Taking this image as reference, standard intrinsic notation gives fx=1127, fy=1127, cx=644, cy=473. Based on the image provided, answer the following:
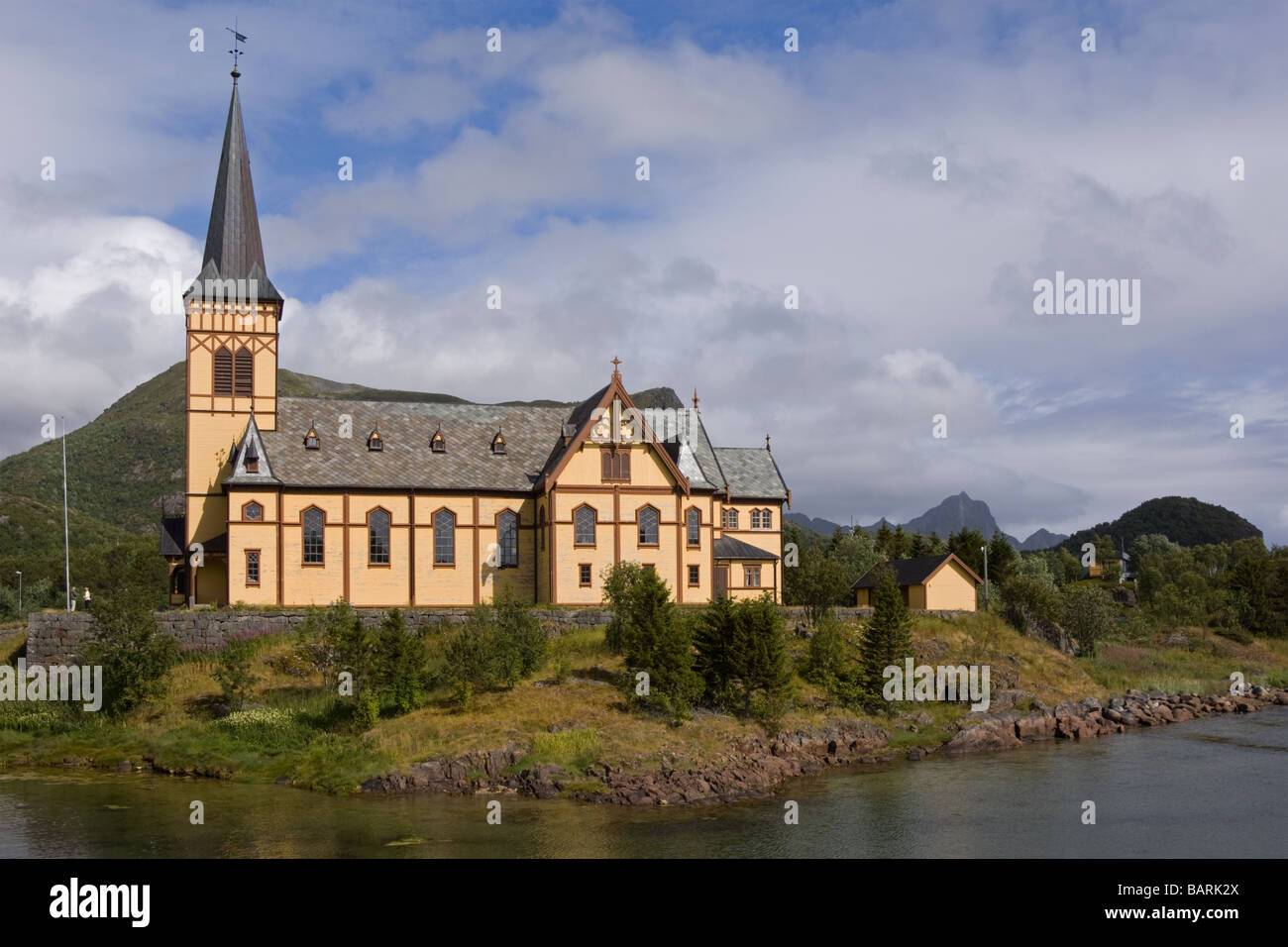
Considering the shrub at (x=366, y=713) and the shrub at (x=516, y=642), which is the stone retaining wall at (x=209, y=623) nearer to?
the shrub at (x=516, y=642)

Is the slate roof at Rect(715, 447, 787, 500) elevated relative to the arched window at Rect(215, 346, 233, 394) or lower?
lower

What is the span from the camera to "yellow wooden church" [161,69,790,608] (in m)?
54.9

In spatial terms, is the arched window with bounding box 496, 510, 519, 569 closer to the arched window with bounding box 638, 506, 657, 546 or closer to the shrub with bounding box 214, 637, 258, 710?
the arched window with bounding box 638, 506, 657, 546

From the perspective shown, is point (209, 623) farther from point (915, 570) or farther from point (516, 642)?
point (915, 570)

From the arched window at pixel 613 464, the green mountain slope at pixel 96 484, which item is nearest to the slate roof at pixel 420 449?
the arched window at pixel 613 464

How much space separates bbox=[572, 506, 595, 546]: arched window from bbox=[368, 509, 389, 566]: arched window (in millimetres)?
9425

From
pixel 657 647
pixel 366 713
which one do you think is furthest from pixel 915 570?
pixel 366 713

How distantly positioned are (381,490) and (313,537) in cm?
398

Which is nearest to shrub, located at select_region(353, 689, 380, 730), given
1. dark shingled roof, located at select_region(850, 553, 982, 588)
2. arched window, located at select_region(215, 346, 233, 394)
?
arched window, located at select_region(215, 346, 233, 394)

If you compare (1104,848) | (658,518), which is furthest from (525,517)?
(1104,848)

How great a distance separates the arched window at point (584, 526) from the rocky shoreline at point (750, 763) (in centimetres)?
1640

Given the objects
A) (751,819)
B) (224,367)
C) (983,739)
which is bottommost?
(751,819)

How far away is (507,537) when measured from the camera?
57.9 metres
